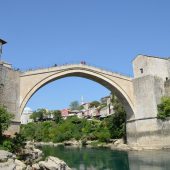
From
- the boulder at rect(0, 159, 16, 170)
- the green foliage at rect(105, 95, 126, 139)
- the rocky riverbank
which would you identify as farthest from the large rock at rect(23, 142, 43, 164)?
the green foliage at rect(105, 95, 126, 139)

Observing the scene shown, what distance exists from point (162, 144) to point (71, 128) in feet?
83.5

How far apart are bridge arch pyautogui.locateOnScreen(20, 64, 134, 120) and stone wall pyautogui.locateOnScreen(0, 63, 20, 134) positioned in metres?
0.64

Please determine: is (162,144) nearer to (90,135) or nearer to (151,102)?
(151,102)

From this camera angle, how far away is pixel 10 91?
2338 cm

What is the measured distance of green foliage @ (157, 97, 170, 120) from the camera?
93.1 ft

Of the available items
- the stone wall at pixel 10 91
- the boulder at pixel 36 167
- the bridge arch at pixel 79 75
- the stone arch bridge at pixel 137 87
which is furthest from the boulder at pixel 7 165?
the stone arch bridge at pixel 137 87

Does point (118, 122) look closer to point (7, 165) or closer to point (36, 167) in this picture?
point (36, 167)

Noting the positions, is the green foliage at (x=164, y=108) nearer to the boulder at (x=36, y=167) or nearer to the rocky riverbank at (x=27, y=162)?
the rocky riverbank at (x=27, y=162)

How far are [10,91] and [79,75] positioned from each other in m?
8.64

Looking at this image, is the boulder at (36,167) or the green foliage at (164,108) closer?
the boulder at (36,167)

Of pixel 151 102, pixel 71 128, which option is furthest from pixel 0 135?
pixel 71 128

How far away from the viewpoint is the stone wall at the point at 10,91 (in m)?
22.7

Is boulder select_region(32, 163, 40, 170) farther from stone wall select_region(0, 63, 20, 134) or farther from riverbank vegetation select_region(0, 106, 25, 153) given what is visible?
stone wall select_region(0, 63, 20, 134)

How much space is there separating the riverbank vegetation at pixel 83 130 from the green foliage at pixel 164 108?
20.9 feet
